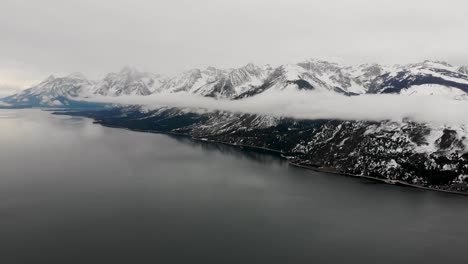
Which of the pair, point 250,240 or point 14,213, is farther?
point 14,213

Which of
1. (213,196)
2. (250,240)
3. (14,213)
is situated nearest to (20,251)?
(14,213)

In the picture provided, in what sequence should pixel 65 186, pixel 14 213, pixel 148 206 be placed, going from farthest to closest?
pixel 65 186
pixel 148 206
pixel 14 213

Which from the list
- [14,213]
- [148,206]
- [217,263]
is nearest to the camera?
[217,263]

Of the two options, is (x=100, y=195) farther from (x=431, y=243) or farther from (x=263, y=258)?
(x=431, y=243)

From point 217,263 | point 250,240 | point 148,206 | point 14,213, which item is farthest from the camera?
point 148,206

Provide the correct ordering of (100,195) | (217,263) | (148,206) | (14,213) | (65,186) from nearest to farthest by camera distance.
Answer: (217,263)
(14,213)
(148,206)
(100,195)
(65,186)

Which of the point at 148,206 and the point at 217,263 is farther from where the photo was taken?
the point at 148,206

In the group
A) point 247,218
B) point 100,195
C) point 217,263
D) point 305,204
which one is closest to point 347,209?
point 305,204

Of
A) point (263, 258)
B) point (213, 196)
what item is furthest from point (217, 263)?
point (213, 196)

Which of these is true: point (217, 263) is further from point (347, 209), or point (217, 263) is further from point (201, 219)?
point (347, 209)
